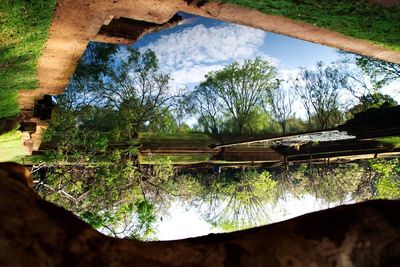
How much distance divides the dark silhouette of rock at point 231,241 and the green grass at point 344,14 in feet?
16.6

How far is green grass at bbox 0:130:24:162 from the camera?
11.4 meters

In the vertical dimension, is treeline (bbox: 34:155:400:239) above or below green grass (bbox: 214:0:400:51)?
below

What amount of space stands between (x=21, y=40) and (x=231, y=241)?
6.59 metres

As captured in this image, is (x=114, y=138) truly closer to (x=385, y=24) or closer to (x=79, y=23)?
(x=79, y=23)

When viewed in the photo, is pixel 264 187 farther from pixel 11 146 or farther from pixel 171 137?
pixel 11 146

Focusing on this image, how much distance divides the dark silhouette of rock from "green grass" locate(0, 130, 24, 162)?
1035 centimetres

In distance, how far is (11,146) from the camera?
1252cm

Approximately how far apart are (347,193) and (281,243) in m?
30.9

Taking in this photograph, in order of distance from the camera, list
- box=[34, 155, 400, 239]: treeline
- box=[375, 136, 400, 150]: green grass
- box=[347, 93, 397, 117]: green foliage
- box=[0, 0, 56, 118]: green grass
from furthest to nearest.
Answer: box=[347, 93, 397, 117]: green foliage
box=[34, 155, 400, 239]: treeline
box=[375, 136, 400, 150]: green grass
box=[0, 0, 56, 118]: green grass

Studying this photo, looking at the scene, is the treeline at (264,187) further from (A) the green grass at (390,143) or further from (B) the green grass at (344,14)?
(B) the green grass at (344,14)

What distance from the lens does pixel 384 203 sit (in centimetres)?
227

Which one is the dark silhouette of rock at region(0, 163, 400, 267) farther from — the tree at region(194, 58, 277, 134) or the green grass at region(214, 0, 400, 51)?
the tree at region(194, 58, 277, 134)

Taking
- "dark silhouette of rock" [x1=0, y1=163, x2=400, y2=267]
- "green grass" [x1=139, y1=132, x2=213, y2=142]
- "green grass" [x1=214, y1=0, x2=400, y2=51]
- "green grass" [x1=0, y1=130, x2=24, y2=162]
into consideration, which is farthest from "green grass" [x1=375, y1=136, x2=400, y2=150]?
"green grass" [x1=0, y1=130, x2=24, y2=162]

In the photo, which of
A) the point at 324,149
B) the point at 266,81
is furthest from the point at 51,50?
the point at 266,81
